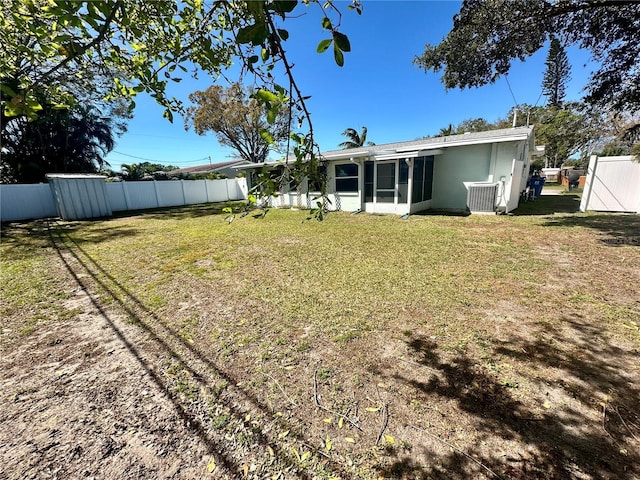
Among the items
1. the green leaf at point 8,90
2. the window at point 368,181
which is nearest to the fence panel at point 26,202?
the window at point 368,181

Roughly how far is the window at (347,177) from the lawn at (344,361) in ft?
23.0

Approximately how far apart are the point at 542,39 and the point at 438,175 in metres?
5.04

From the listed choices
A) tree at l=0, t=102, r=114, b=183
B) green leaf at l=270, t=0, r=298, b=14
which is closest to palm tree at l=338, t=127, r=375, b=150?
tree at l=0, t=102, r=114, b=183

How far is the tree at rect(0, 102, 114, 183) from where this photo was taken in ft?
48.4

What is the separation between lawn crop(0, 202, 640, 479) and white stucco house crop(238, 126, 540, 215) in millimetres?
4616

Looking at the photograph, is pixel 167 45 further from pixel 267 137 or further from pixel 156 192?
pixel 156 192

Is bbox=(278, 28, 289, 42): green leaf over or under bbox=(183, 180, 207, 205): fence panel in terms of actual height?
over

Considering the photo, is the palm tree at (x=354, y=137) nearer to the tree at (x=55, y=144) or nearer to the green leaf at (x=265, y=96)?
the tree at (x=55, y=144)

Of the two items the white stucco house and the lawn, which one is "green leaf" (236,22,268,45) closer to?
the lawn

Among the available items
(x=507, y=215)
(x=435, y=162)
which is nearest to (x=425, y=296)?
(x=507, y=215)

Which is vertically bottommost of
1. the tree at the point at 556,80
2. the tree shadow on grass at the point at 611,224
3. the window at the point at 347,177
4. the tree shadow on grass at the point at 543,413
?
the tree shadow on grass at the point at 543,413

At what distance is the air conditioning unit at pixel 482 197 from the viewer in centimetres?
977

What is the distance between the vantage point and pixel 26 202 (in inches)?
490

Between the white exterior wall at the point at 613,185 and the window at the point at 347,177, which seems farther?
the window at the point at 347,177
